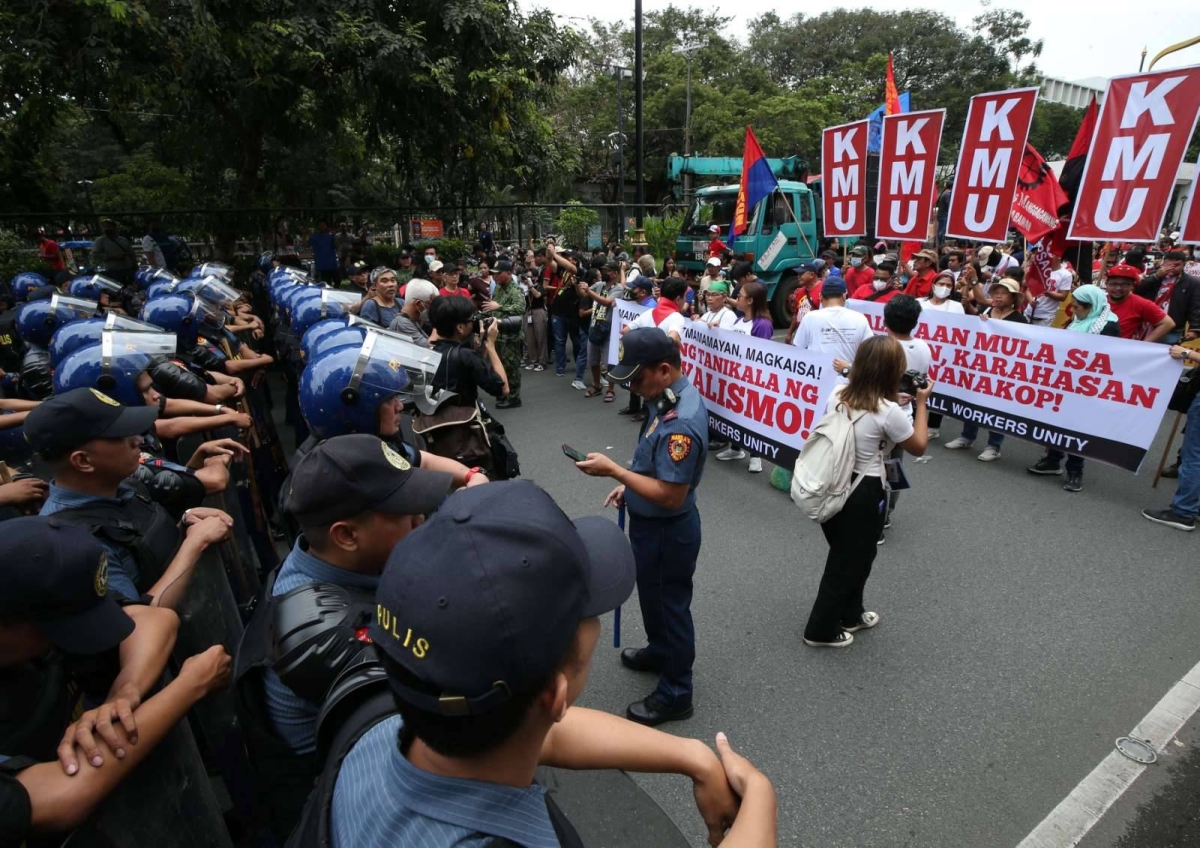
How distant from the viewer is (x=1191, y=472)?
16.1 feet

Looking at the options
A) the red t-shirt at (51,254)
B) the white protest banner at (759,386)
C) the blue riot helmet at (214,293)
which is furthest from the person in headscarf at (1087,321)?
the red t-shirt at (51,254)

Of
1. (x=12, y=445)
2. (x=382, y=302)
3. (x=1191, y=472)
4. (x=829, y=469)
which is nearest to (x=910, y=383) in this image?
(x=829, y=469)

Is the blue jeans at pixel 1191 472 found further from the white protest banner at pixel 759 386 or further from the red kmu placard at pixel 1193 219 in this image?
the white protest banner at pixel 759 386

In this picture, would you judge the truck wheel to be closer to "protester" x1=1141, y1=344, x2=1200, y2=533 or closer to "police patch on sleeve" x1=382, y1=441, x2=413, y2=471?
"protester" x1=1141, y1=344, x2=1200, y2=533

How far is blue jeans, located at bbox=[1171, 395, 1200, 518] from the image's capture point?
16.0 feet

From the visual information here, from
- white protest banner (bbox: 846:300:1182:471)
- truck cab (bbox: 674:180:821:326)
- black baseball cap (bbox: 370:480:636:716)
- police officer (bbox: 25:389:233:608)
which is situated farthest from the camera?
truck cab (bbox: 674:180:821:326)

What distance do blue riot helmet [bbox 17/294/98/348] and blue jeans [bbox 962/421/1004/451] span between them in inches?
298

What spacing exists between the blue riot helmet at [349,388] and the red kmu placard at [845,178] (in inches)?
252

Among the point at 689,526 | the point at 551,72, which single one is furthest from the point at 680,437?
the point at 551,72

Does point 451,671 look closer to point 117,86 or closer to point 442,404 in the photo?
point 442,404

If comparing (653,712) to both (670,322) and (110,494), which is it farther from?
(670,322)

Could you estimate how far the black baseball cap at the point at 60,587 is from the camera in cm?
134

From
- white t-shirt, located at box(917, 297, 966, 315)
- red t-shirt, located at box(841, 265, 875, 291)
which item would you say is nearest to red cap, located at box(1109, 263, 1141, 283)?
white t-shirt, located at box(917, 297, 966, 315)

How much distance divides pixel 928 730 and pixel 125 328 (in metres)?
4.66
